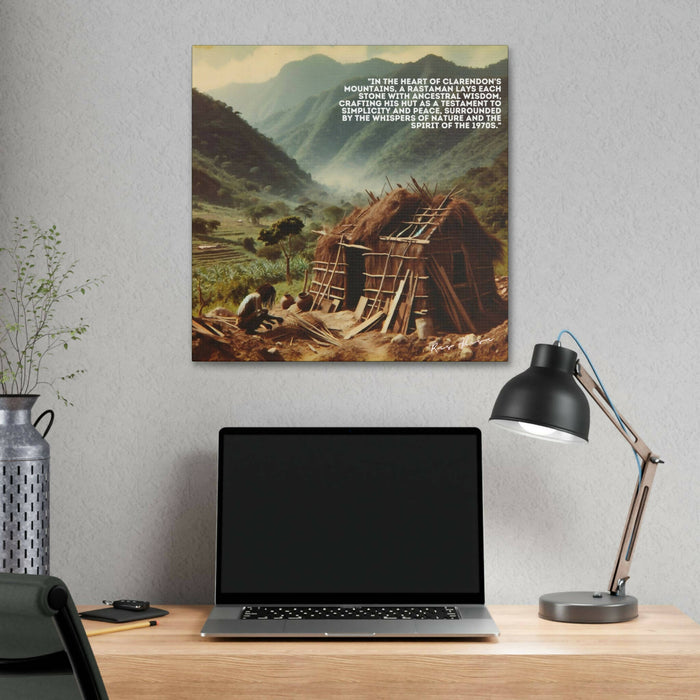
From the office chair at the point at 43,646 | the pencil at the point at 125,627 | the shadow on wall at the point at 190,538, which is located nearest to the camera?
the office chair at the point at 43,646

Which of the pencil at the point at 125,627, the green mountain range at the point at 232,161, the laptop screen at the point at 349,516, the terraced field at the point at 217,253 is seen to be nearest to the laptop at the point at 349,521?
the laptop screen at the point at 349,516

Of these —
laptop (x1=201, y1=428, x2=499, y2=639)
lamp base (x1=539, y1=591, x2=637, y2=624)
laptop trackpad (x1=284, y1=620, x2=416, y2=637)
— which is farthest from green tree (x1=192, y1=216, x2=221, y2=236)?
lamp base (x1=539, y1=591, x2=637, y2=624)

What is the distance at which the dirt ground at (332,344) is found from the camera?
5.49 feet

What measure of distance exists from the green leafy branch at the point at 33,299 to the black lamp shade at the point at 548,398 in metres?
A: 0.90

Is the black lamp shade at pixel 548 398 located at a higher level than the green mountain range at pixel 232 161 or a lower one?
lower

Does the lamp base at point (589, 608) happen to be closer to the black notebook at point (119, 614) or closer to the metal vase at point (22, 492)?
the black notebook at point (119, 614)

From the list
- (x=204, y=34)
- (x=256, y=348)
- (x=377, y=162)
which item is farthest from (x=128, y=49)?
(x=256, y=348)

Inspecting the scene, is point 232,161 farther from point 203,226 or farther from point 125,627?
A: point 125,627

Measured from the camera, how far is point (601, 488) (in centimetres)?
167

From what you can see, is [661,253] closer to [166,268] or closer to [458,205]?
[458,205]

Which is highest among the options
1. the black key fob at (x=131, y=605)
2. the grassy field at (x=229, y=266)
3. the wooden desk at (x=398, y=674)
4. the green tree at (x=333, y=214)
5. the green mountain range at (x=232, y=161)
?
the green mountain range at (x=232, y=161)

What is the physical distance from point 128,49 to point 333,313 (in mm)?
714

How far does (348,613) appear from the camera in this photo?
1.46 metres
